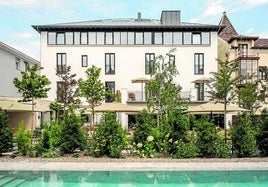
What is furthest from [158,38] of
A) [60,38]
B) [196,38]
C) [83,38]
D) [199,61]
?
[60,38]

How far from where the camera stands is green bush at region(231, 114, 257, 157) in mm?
16875

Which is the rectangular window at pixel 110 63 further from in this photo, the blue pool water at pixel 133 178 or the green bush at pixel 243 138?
the blue pool water at pixel 133 178

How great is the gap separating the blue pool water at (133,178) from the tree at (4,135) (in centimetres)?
381

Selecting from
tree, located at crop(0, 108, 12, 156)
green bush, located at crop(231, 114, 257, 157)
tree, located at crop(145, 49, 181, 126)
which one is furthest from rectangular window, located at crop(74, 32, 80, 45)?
green bush, located at crop(231, 114, 257, 157)

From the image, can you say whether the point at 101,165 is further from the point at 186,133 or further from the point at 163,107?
the point at 163,107

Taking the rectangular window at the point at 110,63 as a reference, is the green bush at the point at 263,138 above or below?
below

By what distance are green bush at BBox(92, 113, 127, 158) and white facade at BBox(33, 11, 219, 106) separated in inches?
905

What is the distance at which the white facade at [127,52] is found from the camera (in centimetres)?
4022

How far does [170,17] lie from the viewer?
41562 millimetres

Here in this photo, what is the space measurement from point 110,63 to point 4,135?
24.3 m

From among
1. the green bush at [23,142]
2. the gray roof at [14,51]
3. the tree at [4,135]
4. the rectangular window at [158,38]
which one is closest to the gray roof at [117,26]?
the rectangular window at [158,38]

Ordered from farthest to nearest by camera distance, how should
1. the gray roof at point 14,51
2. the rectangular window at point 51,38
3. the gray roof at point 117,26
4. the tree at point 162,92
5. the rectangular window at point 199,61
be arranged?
the rectangular window at point 199,61 < the rectangular window at point 51,38 < the gray roof at point 117,26 < the gray roof at point 14,51 < the tree at point 162,92

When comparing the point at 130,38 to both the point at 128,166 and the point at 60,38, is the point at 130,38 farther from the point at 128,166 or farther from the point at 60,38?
the point at 128,166

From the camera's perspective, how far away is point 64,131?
1727 centimetres
